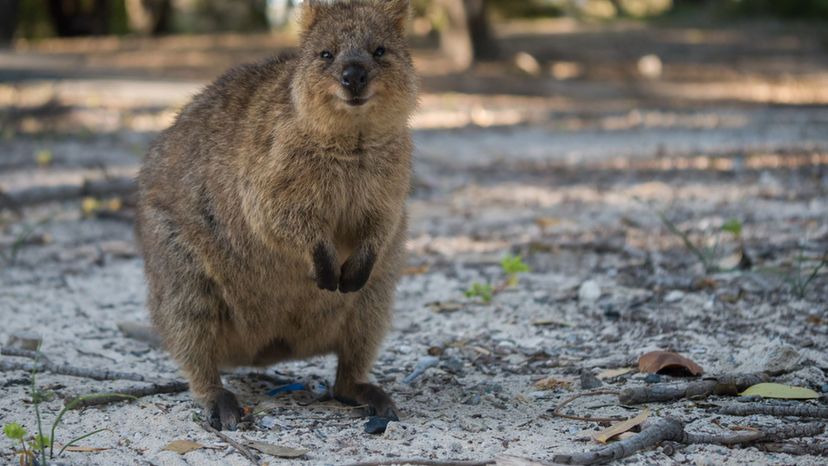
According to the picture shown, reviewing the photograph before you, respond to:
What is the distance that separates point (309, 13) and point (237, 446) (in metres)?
1.82

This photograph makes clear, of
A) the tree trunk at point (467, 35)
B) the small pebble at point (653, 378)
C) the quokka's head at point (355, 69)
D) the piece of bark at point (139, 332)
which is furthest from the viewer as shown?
the tree trunk at point (467, 35)

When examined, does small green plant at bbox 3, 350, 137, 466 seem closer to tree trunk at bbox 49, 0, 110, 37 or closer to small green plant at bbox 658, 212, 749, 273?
small green plant at bbox 658, 212, 749, 273

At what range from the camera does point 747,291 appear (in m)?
5.11

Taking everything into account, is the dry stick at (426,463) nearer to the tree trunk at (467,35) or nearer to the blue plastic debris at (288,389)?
the blue plastic debris at (288,389)

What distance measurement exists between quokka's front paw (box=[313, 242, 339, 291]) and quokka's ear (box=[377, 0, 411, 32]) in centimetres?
102

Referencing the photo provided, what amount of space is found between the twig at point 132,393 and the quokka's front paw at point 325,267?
0.80 meters

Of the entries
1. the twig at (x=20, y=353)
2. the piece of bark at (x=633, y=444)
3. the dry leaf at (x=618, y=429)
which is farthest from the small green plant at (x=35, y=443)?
the dry leaf at (x=618, y=429)

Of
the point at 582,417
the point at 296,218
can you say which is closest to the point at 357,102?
the point at 296,218

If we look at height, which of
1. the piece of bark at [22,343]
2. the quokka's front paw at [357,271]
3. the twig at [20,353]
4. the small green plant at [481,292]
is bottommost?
the small green plant at [481,292]

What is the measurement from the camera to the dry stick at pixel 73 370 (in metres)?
4.18

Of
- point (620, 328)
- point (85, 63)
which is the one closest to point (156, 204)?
point (620, 328)

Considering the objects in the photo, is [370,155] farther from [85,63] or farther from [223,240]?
[85,63]

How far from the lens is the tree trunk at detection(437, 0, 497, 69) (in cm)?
1588

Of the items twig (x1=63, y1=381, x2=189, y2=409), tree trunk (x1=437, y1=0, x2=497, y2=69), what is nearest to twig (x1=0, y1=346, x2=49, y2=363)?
twig (x1=63, y1=381, x2=189, y2=409)
